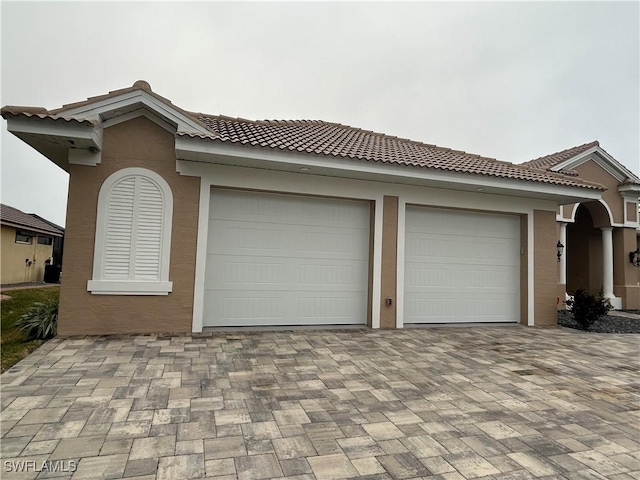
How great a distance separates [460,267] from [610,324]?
4769 mm

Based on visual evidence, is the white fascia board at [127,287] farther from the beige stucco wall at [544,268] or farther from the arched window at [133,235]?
the beige stucco wall at [544,268]

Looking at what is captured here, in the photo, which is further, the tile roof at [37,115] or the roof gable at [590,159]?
the roof gable at [590,159]

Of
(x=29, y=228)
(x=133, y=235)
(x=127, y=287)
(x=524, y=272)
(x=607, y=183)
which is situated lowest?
(x=127, y=287)

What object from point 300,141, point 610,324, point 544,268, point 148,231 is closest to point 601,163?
point 610,324

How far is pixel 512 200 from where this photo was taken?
327 inches

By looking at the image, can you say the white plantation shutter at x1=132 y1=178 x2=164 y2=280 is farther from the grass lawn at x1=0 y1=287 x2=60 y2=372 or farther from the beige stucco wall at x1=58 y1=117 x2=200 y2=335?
the grass lawn at x1=0 y1=287 x2=60 y2=372

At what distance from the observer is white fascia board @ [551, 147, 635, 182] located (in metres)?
12.4

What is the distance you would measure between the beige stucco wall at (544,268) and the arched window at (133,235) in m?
8.26

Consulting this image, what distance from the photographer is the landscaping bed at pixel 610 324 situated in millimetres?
8398

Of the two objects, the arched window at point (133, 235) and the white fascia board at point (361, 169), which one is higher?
the white fascia board at point (361, 169)

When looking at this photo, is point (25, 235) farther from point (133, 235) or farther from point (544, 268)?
point (544, 268)

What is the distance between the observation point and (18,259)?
696 inches

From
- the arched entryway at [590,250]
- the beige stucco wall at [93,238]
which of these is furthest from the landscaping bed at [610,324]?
the beige stucco wall at [93,238]

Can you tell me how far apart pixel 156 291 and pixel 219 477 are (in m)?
4.64
